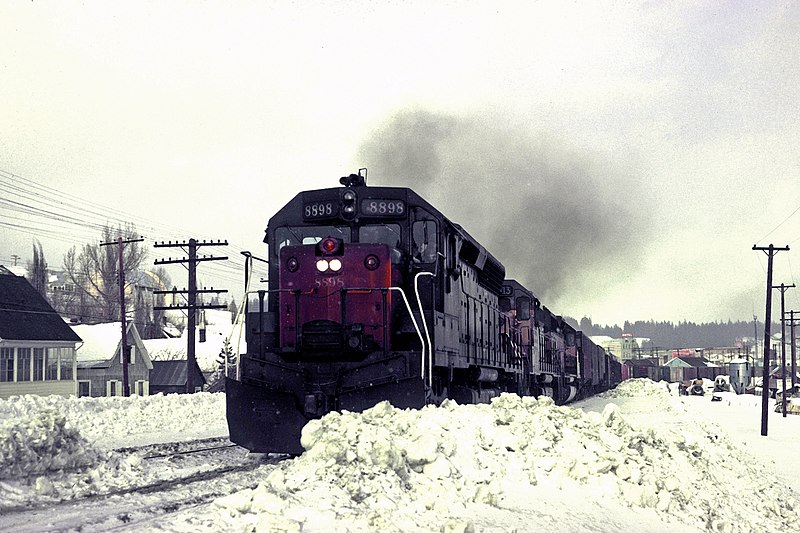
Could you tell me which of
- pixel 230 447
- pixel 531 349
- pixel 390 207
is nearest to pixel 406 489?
pixel 390 207

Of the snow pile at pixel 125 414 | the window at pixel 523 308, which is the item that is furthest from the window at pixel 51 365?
the window at pixel 523 308

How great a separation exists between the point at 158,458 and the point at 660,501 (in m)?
7.18

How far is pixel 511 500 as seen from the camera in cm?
750

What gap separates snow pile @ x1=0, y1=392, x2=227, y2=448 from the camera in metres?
17.5

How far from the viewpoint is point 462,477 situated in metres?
7.42

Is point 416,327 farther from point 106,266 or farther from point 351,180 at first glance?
point 106,266

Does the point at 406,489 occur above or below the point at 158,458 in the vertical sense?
above

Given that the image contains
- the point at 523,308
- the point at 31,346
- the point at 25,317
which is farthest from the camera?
the point at 25,317

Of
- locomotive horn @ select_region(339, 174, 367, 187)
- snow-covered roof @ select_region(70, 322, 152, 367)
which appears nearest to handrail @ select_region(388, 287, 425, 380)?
locomotive horn @ select_region(339, 174, 367, 187)

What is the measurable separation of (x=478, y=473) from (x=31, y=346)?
36686mm

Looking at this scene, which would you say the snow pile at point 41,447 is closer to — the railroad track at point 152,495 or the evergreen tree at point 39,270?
the railroad track at point 152,495

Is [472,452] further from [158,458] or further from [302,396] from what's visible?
[158,458]

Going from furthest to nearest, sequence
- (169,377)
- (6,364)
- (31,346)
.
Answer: (169,377), (31,346), (6,364)

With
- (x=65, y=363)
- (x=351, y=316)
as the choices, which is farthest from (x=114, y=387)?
(x=351, y=316)
